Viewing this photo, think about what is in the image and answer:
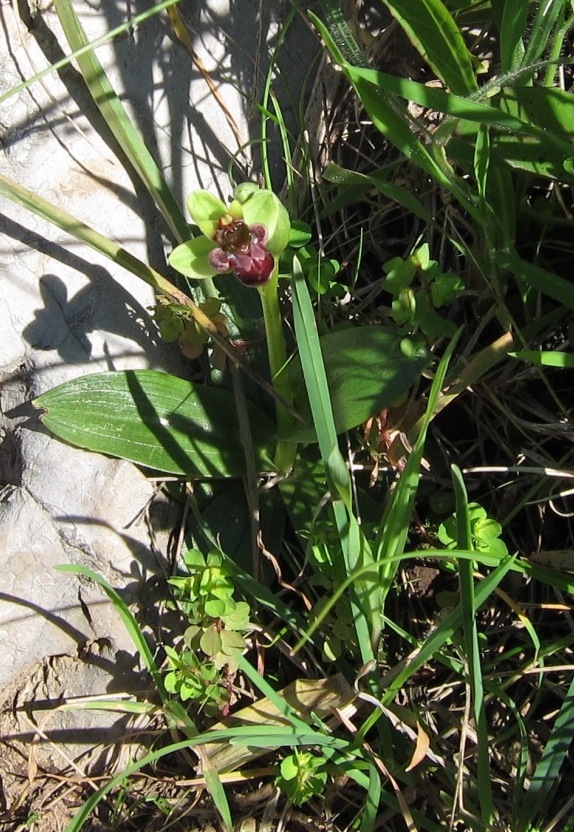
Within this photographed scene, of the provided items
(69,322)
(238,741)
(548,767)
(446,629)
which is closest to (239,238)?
(69,322)

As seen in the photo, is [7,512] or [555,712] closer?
[555,712]

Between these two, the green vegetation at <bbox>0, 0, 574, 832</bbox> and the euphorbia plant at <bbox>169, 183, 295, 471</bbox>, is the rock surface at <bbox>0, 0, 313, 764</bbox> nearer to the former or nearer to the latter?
the green vegetation at <bbox>0, 0, 574, 832</bbox>

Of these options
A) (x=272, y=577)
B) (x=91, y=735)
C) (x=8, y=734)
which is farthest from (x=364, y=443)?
(x=8, y=734)

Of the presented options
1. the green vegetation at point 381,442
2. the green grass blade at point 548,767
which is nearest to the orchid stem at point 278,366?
the green vegetation at point 381,442

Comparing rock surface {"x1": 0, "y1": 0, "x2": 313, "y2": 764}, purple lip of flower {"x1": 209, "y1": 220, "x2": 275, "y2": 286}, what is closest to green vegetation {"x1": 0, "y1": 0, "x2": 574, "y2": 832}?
purple lip of flower {"x1": 209, "y1": 220, "x2": 275, "y2": 286}

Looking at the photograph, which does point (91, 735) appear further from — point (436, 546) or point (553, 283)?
point (553, 283)

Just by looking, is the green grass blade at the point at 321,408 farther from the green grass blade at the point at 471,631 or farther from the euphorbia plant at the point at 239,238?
the green grass blade at the point at 471,631

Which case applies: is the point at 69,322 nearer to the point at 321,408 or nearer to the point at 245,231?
the point at 245,231
